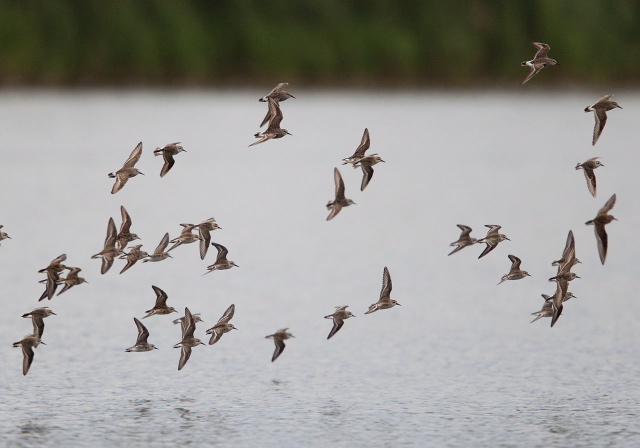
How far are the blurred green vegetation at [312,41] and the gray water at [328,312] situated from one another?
58.8 m

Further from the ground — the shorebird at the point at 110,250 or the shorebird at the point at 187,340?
the shorebird at the point at 110,250

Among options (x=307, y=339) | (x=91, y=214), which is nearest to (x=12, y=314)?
(x=307, y=339)

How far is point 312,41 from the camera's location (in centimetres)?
11231

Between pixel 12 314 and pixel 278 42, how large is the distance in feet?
304

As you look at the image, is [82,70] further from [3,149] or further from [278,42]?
[3,149]

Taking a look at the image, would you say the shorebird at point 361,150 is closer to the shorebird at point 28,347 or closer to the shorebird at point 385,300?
the shorebird at point 385,300

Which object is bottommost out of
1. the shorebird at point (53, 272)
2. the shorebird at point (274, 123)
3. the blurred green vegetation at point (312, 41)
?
the shorebird at point (53, 272)

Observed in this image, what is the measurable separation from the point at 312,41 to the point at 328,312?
9256cm

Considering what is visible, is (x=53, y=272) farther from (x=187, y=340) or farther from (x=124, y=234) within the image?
(x=187, y=340)

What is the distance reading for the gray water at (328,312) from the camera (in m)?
14.8

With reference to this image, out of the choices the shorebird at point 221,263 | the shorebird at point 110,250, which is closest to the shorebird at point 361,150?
Answer: the shorebird at point 221,263

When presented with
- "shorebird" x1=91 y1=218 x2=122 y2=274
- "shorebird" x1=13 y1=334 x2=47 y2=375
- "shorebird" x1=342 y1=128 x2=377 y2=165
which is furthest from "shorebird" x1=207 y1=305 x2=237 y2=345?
"shorebird" x1=342 y1=128 x2=377 y2=165

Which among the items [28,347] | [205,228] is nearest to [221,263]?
[205,228]

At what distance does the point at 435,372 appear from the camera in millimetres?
17328
